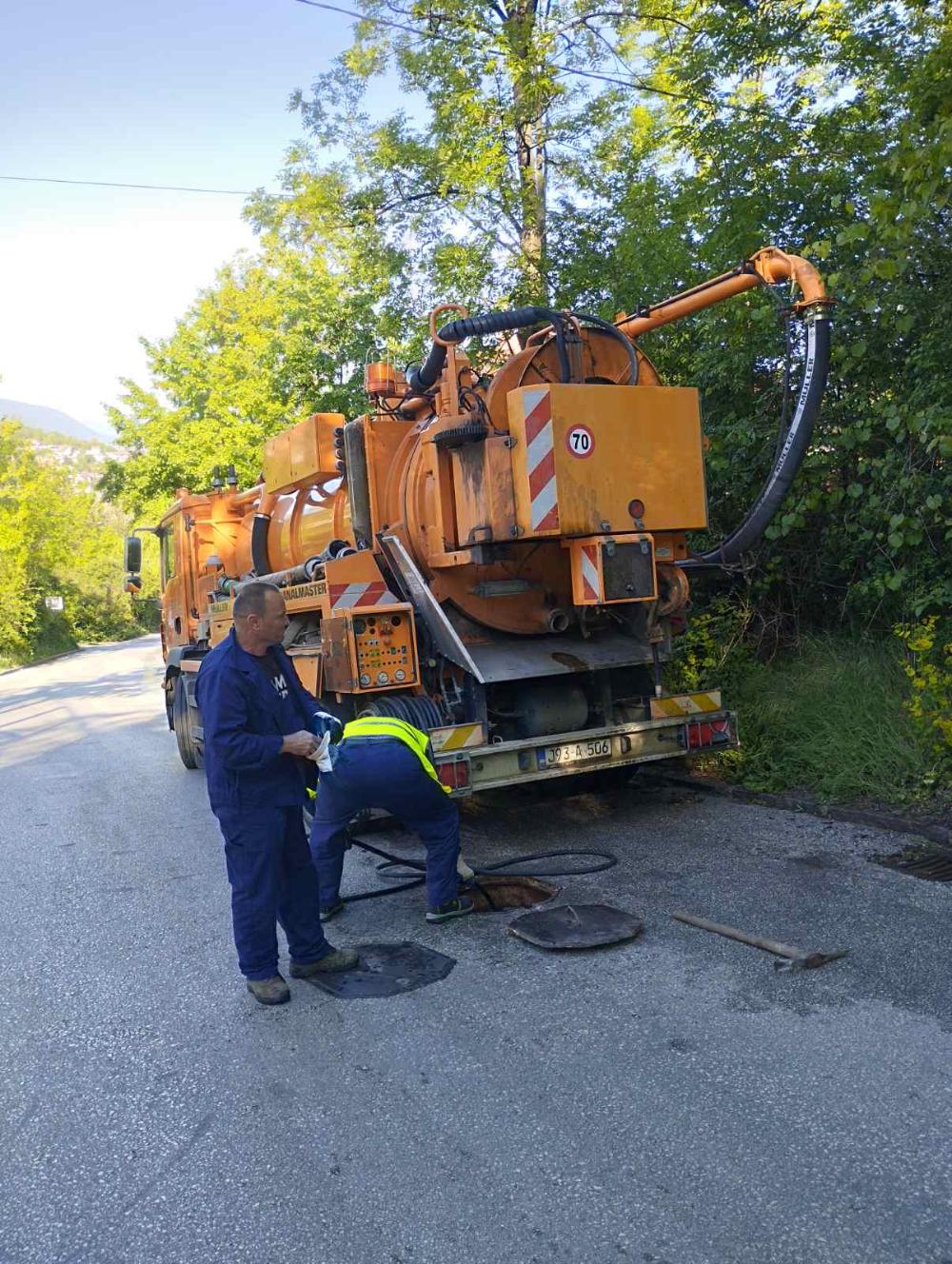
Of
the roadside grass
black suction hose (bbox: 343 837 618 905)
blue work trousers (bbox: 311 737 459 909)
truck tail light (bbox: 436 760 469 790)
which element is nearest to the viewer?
blue work trousers (bbox: 311 737 459 909)

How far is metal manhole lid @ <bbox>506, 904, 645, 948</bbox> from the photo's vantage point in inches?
179

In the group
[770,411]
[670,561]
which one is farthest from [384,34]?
[670,561]

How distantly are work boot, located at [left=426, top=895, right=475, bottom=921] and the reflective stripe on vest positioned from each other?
64 cm

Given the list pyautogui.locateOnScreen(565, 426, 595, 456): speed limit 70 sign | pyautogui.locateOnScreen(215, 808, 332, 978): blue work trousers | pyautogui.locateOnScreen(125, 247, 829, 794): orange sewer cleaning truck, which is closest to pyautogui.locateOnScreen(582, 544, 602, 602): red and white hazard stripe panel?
pyautogui.locateOnScreen(125, 247, 829, 794): orange sewer cleaning truck

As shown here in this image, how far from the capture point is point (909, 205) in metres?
4.55

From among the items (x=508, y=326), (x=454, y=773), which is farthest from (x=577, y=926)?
(x=508, y=326)

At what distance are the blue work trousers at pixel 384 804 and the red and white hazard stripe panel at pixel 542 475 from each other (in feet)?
5.39

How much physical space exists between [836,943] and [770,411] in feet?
17.4

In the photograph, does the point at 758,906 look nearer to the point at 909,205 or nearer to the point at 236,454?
the point at 909,205

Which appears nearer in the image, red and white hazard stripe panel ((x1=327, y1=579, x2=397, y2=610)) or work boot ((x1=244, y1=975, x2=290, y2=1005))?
work boot ((x1=244, y1=975, x2=290, y2=1005))

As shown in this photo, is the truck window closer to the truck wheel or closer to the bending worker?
the truck wheel

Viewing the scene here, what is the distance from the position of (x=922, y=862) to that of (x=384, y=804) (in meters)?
2.94

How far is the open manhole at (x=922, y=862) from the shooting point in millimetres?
5156

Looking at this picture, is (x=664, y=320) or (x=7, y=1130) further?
(x=664, y=320)
